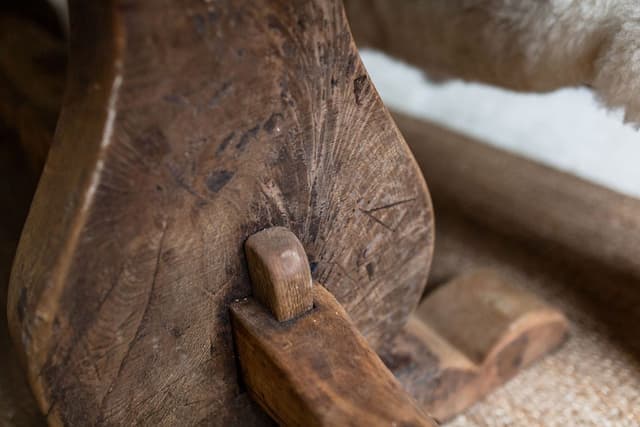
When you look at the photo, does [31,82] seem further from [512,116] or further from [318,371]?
[512,116]

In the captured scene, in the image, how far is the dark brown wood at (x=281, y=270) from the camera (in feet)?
1.45

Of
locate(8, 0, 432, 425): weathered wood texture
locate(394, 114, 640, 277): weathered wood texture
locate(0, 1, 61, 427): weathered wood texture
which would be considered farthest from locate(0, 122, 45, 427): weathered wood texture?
locate(394, 114, 640, 277): weathered wood texture

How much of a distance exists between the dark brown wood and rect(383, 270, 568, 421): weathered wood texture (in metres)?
0.21

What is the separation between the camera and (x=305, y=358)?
0.43 m

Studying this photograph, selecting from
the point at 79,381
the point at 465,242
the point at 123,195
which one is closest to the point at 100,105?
the point at 123,195

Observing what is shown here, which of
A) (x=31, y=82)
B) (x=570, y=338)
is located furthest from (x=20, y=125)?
(x=570, y=338)

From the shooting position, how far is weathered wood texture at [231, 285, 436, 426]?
1.32 feet

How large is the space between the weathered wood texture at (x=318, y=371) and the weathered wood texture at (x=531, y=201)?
545 mm

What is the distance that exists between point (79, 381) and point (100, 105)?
180 millimetres

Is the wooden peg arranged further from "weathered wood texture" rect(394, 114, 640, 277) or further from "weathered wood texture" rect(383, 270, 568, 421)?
"weathered wood texture" rect(394, 114, 640, 277)

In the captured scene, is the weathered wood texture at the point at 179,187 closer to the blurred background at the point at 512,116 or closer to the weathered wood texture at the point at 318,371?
the weathered wood texture at the point at 318,371

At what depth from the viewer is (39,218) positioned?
42cm

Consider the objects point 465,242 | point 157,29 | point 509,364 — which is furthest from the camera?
point 465,242

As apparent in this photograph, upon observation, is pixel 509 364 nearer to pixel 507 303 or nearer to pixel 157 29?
pixel 507 303
